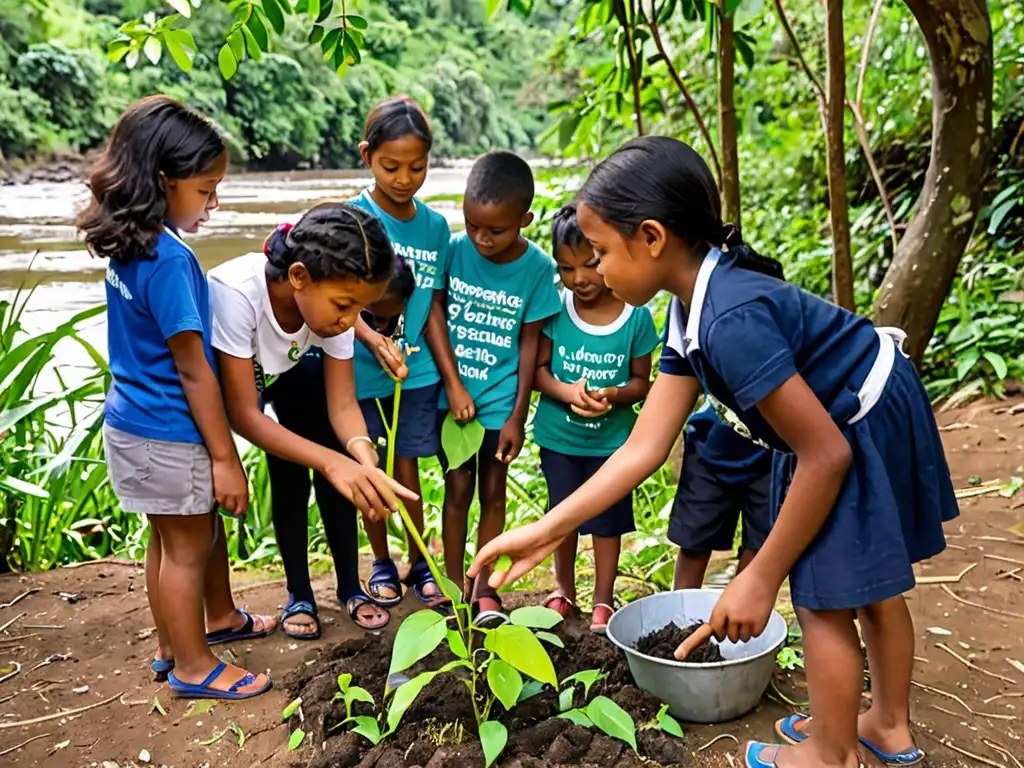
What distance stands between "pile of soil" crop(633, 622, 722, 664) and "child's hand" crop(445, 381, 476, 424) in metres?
0.70

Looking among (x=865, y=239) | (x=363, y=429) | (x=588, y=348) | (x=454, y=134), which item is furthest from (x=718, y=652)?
(x=454, y=134)

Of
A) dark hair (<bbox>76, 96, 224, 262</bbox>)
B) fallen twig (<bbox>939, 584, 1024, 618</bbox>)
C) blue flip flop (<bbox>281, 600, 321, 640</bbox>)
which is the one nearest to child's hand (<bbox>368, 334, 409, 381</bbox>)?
dark hair (<bbox>76, 96, 224, 262</bbox>)

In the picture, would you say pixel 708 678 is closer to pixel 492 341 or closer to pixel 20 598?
pixel 492 341

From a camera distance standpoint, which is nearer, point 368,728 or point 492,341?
point 368,728

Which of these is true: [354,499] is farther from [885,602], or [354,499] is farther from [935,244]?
[935,244]

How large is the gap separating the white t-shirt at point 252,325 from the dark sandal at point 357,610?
24.9 inches

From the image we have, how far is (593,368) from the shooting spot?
7.28 ft

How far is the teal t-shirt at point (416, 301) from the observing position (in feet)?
7.49

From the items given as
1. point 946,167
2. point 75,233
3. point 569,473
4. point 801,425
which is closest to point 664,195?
point 801,425

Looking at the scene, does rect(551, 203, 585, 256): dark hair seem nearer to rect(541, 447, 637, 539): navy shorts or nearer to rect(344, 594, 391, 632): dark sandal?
rect(541, 447, 637, 539): navy shorts

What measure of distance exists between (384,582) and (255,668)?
1.54ft

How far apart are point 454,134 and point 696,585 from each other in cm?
2145

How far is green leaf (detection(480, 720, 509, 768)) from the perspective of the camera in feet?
4.71

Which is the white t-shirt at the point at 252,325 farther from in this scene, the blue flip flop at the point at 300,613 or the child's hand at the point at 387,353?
the blue flip flop at the point at 300,613
